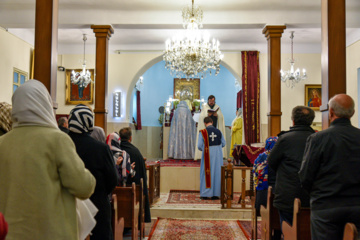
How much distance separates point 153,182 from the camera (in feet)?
27.2

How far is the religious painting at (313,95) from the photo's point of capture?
1263 centimetres

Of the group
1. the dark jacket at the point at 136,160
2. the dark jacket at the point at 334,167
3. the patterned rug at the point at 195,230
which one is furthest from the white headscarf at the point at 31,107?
the patterned rug at the point at 195,230

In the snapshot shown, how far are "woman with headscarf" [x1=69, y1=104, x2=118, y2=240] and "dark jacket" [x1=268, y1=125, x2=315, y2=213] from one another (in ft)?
5.24

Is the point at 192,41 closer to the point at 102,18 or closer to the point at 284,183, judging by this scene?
the point at 102,18

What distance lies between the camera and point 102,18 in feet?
29.3

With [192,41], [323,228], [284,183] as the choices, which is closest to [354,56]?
[192,41]

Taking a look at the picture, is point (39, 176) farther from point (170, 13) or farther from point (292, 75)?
point (292, 75)

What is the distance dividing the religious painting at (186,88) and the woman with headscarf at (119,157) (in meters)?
12.7

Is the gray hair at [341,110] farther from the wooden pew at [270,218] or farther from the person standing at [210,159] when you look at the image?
the person standing at [210,159]

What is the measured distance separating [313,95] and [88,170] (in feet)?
37.9

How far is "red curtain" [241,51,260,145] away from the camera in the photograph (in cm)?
1248

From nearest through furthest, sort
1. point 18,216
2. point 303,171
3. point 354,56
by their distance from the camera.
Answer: point 18,216
point 303,171
point 354,56

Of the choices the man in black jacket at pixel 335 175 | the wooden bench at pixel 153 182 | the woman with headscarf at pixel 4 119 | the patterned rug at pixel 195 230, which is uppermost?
the woman with headscarf at pixel 4 119

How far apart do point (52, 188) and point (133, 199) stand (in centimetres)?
230
